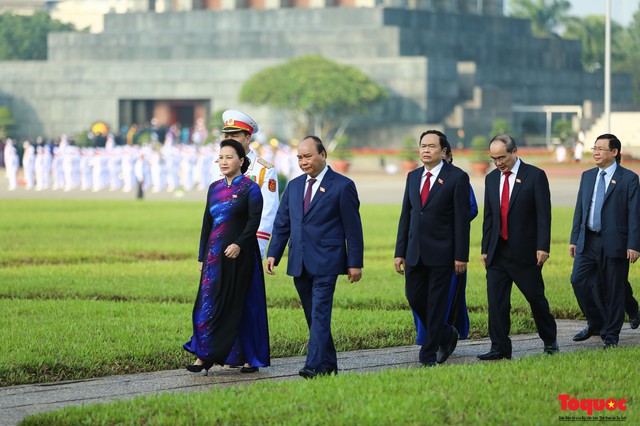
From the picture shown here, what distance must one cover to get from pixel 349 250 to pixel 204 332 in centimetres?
114

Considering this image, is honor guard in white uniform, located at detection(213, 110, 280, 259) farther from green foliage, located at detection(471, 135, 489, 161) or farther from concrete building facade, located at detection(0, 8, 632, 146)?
concrete building facade, located at detection(0, 8, 632, 146)

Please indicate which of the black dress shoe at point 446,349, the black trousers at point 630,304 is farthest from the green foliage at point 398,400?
the black trousers at point 630,304

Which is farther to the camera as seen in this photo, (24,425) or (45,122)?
(45,122)

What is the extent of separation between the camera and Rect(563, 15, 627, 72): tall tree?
306 ft

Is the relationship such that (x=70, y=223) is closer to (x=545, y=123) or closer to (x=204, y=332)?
(x=204, y=332)

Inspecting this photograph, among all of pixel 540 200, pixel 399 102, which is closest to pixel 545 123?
pixel 399 102

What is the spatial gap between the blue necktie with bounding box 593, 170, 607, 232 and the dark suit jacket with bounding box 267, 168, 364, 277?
2.58 metres

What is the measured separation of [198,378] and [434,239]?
196 cm

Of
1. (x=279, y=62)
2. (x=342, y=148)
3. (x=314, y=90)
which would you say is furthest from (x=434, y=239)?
(x=279, y=62)

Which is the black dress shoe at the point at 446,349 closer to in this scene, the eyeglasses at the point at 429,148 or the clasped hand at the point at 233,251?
the eyeglasses at the point at 429,148

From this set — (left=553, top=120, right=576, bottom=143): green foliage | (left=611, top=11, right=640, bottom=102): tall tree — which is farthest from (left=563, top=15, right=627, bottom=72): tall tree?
(left=553, top=120, right=576, bottom=143): green foliage

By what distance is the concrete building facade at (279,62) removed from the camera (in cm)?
6562

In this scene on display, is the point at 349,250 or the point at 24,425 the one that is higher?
the point at 349,250

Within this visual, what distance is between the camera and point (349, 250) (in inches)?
403
